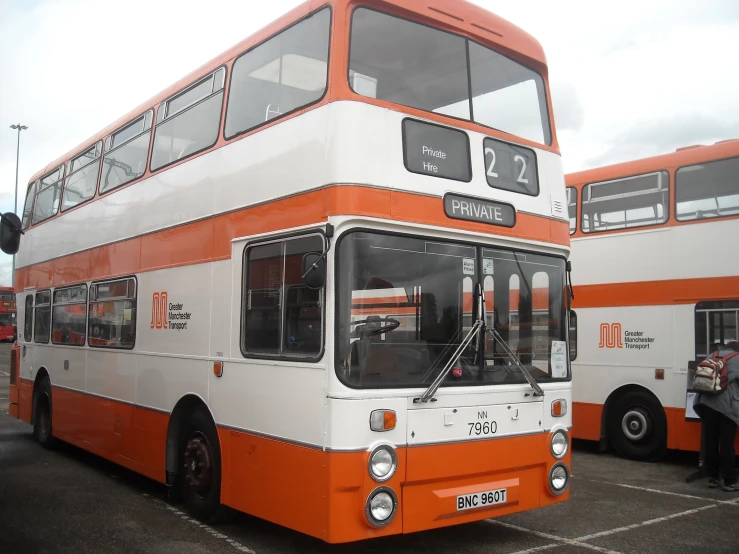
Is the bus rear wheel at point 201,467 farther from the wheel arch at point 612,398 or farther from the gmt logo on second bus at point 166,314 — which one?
the wheel arch at point 612,398

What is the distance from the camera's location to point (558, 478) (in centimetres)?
671

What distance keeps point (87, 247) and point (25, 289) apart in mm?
3391

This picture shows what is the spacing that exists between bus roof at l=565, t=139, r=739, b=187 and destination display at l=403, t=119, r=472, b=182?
616 cm

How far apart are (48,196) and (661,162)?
9568 mm

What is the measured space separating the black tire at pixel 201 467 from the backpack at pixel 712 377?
603cm

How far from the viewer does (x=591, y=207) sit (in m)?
12.6

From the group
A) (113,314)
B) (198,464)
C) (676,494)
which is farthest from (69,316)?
(676,494)

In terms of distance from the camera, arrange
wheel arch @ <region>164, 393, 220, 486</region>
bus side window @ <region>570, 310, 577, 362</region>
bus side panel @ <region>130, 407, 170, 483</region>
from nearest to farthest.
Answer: wheel arch @ <region>164, 393, 220, 486</region>, bus side panel @ <region>130, 407, 170, 483</region>, bus side window @ <region>570, 310, 577, 362</region>

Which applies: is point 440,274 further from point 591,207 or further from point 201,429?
point 591,207

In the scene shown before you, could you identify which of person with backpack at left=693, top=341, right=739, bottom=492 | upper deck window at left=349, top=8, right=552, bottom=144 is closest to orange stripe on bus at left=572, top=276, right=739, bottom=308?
person with backpack at left=693, top=341, right=739, bottom=492

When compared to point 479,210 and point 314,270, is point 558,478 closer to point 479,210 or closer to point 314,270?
point 479,210

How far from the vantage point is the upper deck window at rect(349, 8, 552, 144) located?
6137mm

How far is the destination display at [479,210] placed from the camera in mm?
6254

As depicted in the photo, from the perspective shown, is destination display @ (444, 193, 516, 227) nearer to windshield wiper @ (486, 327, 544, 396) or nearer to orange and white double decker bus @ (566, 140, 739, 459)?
windshield wiper @ (486, 327, 544, 396)
